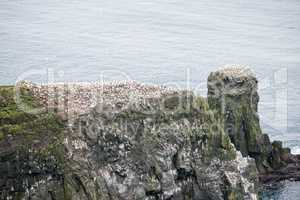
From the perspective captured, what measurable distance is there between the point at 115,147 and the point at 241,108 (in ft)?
99.8

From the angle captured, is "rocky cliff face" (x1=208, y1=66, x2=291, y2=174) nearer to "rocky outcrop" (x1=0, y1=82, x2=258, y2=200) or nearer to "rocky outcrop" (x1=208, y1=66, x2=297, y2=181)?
"rocky outcrop" (x1=208, y1=66, x2=297, y2=181)

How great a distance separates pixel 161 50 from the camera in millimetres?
152750

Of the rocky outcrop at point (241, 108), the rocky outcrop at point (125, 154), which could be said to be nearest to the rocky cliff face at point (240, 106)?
the rocky outcrop at point (241, 108)

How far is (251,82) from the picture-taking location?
80188mm

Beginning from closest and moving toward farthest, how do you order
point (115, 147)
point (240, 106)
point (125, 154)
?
1. point (115, 147)
2. point (125, 154)
3. point (240, 106)

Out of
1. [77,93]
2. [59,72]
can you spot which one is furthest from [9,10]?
[77,93]

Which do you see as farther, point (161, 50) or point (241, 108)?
point (161, 50)

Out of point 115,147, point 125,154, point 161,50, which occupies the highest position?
point 161,50

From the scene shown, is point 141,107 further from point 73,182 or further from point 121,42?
point 121,42

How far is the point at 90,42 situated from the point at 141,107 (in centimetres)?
10571

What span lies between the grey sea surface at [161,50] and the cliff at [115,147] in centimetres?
3894

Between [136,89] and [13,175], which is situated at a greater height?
[136,89]

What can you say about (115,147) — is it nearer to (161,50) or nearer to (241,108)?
(241,108)

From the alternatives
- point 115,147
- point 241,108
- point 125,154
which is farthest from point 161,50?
point 115,147
